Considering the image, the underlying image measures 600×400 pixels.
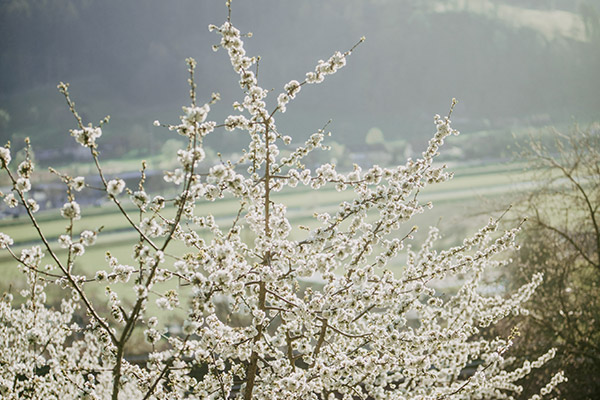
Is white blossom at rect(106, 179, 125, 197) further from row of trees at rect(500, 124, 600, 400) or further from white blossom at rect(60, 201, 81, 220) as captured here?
row of trees at rect(500, 124, 600, 400)

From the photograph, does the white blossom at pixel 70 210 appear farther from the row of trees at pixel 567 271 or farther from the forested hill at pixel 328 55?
the forested hill at pixel 328 55

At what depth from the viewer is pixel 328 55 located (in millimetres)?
49562

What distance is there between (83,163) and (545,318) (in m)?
37.5

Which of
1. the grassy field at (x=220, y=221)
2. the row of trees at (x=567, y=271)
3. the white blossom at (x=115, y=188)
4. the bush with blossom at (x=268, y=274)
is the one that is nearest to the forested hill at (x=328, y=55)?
the grassy field at (x=220, y=221)

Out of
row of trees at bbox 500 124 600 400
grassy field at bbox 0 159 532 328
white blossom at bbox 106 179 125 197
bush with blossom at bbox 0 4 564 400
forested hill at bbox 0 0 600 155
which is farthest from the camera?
forested hill at bbox 0 0 600 155

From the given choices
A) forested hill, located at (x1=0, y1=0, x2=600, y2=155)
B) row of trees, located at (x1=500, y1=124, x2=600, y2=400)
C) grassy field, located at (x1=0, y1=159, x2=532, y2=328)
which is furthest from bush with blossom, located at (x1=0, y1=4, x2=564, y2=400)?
forested hill, located at (x1=0, y1=0, x2=600, y2=155)

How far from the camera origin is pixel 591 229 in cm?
1215

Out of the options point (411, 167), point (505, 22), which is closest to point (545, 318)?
point (411, 167)

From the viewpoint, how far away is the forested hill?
43688mm

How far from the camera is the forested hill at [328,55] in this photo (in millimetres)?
43688

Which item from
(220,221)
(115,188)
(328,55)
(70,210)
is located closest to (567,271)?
(115,188)

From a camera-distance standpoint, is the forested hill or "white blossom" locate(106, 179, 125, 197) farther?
the forested hill

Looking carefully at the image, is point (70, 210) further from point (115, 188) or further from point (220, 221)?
point (220, 221)

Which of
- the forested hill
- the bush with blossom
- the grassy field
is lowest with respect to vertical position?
the bush with blossom
